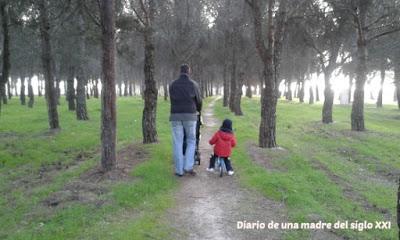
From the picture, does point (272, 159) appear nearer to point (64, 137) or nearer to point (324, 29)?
point (64, 137)

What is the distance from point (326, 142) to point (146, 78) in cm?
890

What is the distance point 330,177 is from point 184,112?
185 inches

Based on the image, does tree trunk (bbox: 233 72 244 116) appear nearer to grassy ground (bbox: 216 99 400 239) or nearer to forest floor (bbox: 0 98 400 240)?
grassy ground (bbox: 216 99 400 239)

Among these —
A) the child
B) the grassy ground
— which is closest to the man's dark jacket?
the child

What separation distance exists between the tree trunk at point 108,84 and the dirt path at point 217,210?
2.08 m

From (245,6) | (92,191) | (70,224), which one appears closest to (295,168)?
(92,191)

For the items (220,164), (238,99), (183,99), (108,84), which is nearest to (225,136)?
(220,164)

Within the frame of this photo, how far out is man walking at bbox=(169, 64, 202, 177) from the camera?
34.3 feet

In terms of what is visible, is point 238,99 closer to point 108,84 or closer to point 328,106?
point 328,106

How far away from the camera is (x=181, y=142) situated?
34.8 feet

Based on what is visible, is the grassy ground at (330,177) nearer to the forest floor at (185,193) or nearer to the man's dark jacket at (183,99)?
the forest floor at (185,193)

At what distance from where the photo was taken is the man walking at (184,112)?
34.3ft

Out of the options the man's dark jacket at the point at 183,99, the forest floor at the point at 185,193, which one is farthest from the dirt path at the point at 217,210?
the man's dark jacket at the point at 183,99

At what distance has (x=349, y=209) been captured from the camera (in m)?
9.05
